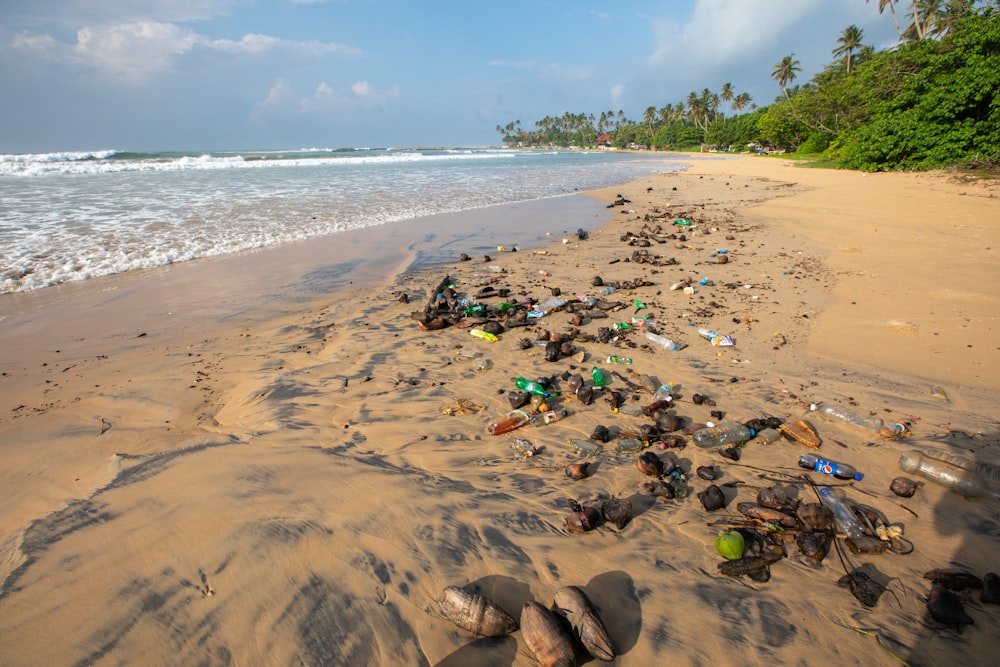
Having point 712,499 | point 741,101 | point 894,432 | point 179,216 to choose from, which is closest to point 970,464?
point 894,432

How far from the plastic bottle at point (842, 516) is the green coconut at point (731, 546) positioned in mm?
659

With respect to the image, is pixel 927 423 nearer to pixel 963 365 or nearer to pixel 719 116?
pixel 963 365

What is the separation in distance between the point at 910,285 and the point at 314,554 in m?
8.56

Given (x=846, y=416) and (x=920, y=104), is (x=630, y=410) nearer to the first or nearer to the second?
(x=846, y=416)

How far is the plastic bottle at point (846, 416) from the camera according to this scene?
3518 mm

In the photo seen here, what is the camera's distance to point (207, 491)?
287cm

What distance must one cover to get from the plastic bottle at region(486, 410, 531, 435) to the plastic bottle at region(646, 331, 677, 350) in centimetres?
216

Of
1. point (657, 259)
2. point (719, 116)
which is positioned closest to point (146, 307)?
point (657, 259)

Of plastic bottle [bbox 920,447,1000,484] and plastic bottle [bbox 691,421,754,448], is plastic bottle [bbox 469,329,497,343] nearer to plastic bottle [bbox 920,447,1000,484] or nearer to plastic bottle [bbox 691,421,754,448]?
plastic bottle [bbox 691,421,754,448]

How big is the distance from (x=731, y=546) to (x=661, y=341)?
297 centimetres

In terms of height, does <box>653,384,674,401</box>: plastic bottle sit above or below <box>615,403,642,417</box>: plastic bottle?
above

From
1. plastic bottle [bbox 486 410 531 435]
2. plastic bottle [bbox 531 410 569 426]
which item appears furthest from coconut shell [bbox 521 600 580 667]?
plastic bottle [bbox 531 410 569 426]

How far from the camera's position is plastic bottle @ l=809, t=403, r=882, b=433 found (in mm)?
3518

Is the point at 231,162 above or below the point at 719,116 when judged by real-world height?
below
